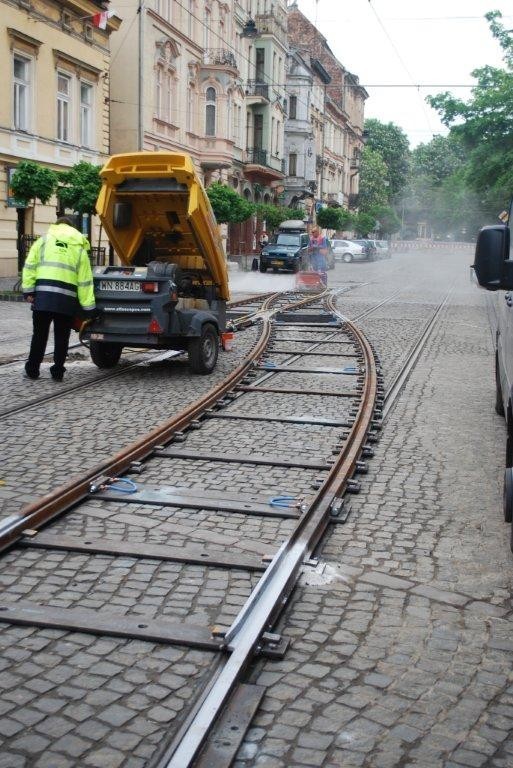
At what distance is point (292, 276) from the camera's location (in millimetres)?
37562

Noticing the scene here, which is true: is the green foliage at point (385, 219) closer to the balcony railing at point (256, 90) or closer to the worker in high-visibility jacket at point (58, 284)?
the balcony railing at point (256, 90)

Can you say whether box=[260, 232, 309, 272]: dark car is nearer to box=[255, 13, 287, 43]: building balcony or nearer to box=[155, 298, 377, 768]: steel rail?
box=[255, 13, 287, 43]: building balcony

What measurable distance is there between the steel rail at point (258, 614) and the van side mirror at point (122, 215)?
622 centimetres

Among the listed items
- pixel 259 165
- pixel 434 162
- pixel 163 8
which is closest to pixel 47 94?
pixel 163 8

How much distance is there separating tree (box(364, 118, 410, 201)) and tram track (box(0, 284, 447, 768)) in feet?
362

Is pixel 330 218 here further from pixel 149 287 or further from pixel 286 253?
pixel 149 287

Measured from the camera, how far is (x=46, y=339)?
33.9ft

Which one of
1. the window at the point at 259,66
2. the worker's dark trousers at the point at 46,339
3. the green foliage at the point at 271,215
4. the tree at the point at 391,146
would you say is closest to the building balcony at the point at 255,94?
the window at the point at 259,66

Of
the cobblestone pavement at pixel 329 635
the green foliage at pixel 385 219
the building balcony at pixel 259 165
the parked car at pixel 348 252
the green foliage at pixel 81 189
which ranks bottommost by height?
the cobblestone pavement at pixel 329 635

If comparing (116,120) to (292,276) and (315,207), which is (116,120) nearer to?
(292,276)

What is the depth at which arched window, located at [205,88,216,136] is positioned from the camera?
4316 cm

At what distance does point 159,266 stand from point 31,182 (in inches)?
481

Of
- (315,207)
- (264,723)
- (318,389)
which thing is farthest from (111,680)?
(315,207)

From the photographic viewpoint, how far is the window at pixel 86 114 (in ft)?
104
